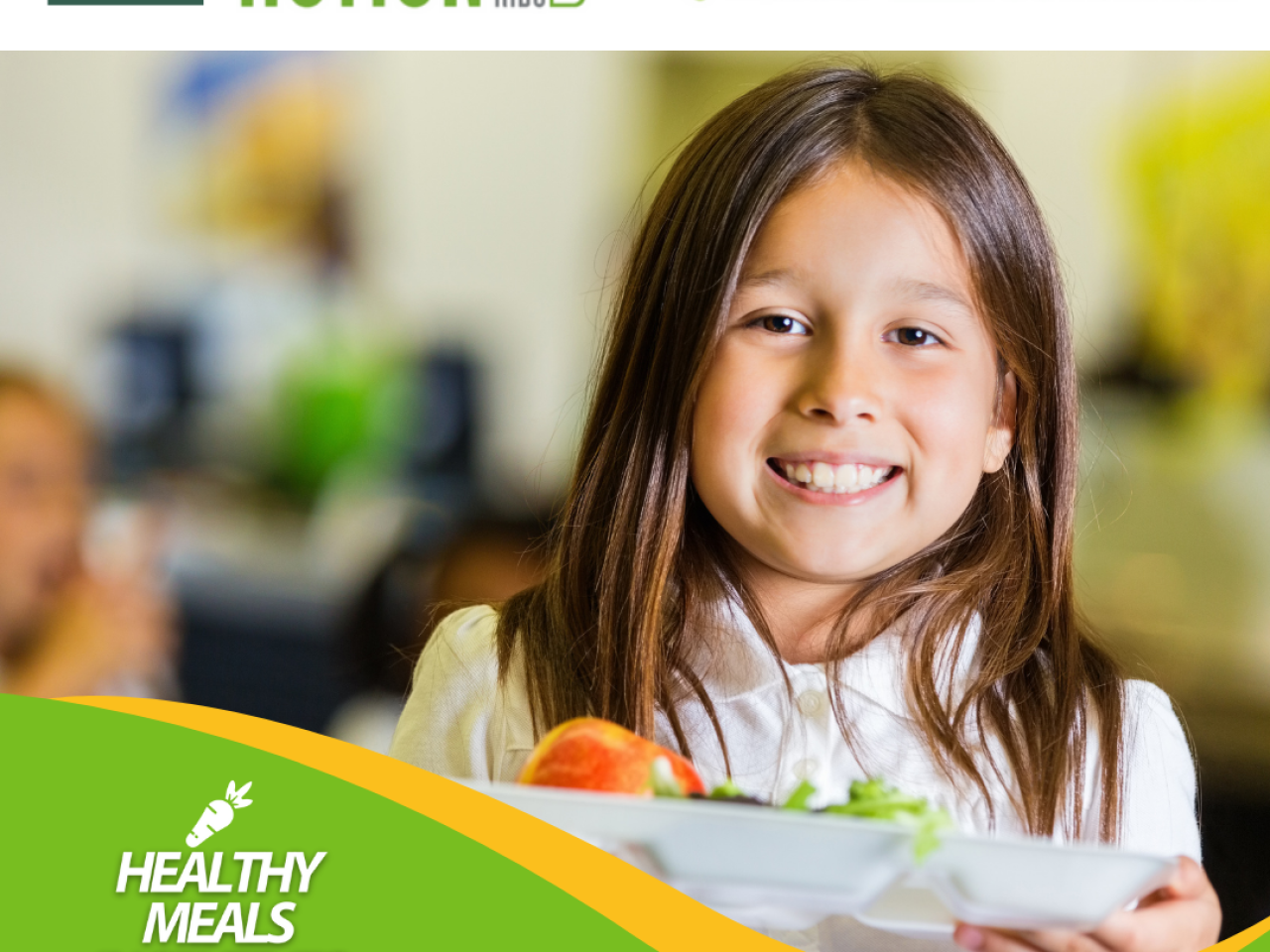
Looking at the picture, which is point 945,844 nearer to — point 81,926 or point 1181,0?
point 81,926

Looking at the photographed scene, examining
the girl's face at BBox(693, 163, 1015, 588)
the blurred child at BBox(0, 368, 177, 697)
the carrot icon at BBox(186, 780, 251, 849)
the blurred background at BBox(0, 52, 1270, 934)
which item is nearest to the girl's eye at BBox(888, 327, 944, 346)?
the girl's face at BBox(693, 163, 1015, 588)

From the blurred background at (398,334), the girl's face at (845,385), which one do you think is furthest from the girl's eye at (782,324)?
the blurred background at (398,334)

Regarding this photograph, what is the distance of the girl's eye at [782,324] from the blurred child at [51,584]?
124cm

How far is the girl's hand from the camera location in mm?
580

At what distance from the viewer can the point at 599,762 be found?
22.1 inches

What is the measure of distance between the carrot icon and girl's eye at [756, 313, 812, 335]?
352 mm

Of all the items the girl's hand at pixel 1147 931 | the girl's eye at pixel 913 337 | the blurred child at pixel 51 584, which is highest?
the blurred child at pixel 51 584

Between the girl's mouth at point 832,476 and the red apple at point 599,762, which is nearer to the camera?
the red apple at point 599,762

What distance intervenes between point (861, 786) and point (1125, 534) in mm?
1659

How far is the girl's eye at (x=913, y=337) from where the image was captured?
0.69m

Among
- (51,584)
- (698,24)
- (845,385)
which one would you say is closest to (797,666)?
(845,385)

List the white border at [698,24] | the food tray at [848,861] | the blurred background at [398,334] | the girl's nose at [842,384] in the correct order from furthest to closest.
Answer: the blurred background at [398,334]
the white border at [698,24]
the girl's nose at [842,384]
the food tray at [848,861]

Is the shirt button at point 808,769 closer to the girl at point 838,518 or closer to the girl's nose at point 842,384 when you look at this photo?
the girl at point 838,518

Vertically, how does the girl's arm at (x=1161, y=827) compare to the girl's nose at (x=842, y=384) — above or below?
below
